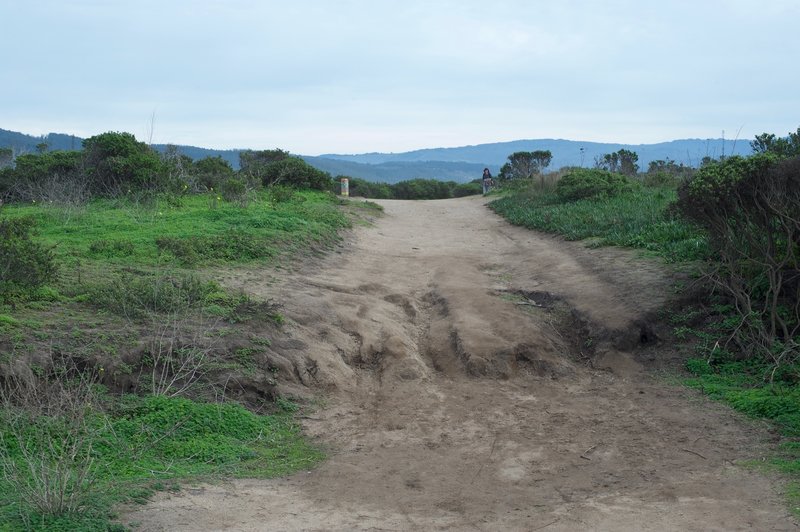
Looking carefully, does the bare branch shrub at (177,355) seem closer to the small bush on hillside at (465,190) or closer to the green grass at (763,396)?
the green grass at (763,396)

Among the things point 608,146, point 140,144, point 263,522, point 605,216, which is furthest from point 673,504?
point 608,146

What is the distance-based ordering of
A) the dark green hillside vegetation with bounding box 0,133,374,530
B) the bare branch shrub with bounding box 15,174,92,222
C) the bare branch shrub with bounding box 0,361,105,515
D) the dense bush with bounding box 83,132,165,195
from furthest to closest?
the dense bush with bounding box 83,132,165,195
the bare branch shrub with bounding box 15,174,92,222
the dark green hillside vegetation with bounding box 0,133,374,530
the bare branch shrub with bounding box 0,361,105,515

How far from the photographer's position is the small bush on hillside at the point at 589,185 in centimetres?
2022

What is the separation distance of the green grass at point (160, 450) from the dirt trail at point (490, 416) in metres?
0.24

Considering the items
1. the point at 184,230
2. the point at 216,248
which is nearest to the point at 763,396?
the point at 216,248

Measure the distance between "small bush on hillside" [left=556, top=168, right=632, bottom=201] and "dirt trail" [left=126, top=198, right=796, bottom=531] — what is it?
7518 millimetres

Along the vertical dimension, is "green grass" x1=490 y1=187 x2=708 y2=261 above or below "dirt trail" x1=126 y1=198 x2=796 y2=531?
above

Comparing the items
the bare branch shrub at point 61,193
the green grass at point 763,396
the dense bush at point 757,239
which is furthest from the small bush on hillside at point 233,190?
the green grass at point 763,396

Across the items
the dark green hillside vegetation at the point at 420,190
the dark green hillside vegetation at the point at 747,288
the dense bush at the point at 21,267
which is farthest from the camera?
the dark green hillside vegetation at the point at 420,190

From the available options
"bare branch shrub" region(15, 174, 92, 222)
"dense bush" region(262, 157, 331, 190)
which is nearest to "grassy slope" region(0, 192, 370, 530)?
"bare branch shrub" region(15, 174, 92, 222)

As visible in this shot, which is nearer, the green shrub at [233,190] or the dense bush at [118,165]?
the green shrub at [233,190]

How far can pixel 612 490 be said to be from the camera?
18.0 ft

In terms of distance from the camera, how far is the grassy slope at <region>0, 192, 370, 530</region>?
5.07m

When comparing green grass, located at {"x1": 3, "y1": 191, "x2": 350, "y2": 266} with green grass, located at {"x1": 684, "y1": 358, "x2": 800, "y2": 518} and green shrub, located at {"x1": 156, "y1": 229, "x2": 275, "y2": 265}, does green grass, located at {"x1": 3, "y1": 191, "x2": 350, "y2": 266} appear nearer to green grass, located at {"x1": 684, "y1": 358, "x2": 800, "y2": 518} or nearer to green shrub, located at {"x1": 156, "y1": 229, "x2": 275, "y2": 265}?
green shrub, located at {"x1": 156, "y1": 229, "x2": 275, "y2": 265}
